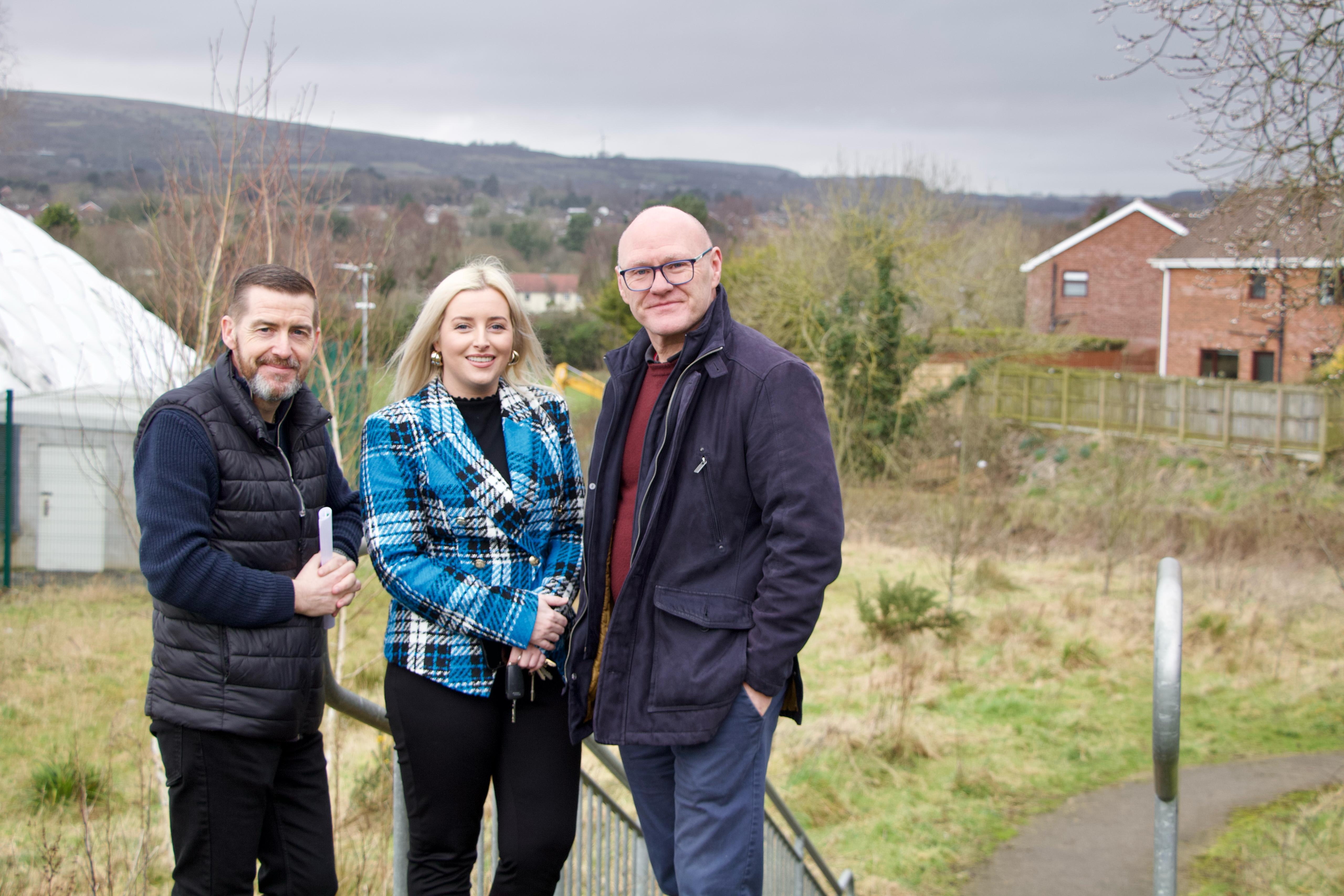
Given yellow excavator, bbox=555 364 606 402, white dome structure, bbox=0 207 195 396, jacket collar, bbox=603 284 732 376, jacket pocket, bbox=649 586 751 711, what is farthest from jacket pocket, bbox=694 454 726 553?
yellow excavator, bbox=555 364 606 402

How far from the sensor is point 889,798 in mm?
8344

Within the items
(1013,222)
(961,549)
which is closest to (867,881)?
(961,549)

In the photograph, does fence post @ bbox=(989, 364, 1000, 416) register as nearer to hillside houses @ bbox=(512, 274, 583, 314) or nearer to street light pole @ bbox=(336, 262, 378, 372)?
hillside houses @ bbox=(512, 274, 583, 314)

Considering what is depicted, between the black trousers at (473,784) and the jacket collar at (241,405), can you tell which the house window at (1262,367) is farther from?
the jacket collar at (241,405)

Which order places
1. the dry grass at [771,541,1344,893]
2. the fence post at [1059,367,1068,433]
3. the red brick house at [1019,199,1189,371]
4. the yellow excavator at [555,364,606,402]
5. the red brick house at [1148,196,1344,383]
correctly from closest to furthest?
the red brick house at [1148,196,1344,383]
the dry grass at [771,541,1344,893]
the fence post at [1059,367,1068,433]
the yellow excavator at [555,364,606,402]
the red brick house at [1019,199,1189,371]

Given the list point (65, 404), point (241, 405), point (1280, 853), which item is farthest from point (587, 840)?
point (65, 404)

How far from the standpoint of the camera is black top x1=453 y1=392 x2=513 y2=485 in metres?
2.68

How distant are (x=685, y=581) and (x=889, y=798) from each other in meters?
6.51

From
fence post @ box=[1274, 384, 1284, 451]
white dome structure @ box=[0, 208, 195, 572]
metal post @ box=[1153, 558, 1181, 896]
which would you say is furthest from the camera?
fence post @ box=[1274, 384, 1284, 451]

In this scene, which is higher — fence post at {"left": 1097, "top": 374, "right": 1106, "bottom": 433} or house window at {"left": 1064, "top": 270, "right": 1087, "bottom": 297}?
house window at {"left": 1064, "top": 270, "right": 1087, "bottom": 297}

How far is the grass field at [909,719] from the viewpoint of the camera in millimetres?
6098

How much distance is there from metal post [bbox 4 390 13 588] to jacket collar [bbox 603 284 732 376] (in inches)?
501

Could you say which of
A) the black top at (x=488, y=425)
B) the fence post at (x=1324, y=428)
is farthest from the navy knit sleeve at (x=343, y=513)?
the fence post at (x=1324, y=428)

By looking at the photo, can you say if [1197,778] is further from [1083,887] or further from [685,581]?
[685,581]
